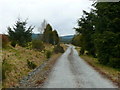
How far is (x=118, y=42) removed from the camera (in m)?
22.3

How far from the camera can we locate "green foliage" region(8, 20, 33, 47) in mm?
42334

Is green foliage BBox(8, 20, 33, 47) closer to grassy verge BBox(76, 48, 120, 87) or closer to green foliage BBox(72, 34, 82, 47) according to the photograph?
green foliage BBox(72, 34, 82, 47)

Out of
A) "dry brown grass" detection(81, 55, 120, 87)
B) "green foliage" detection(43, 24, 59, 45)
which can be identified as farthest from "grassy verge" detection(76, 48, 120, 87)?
"green foliage" detection(43, 24, 59, 45)

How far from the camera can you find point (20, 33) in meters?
43.4

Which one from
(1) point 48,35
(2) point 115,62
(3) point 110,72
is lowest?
(3) point 110,72

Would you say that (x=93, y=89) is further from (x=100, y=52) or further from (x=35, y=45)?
(x=35, y=45)

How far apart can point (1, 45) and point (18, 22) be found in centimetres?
1733

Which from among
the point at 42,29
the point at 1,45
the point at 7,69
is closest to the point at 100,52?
the point at 1,45

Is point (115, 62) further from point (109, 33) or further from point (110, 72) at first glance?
point (110, 72)

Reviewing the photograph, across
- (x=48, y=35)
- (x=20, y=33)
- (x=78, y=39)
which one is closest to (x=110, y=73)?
(x=20, y=33)

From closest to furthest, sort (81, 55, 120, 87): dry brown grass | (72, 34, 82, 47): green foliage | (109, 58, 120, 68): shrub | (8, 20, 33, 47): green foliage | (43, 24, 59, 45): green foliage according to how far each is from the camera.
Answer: (81, 55, 120, 87): dry brown grass
(109, 58, 120, 68): shrub
(8, 20, 33, 47): green foliage
(72, 34, 82, 47): green foliage
(43, 24, 59, 45): green foliage

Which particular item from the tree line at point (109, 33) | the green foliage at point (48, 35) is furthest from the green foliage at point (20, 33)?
the green foliage at point (48, 35)

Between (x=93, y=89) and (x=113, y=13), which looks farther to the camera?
(x=113, y=13)

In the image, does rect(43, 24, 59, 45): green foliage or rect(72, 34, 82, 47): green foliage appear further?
rect(43, 24, 59, 45): green foliage
